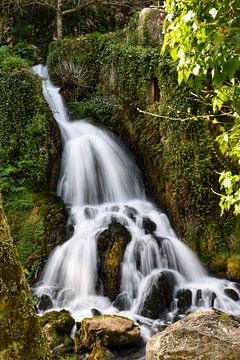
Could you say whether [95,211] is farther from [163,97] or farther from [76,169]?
[163,97]

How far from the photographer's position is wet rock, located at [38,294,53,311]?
22.1 ft

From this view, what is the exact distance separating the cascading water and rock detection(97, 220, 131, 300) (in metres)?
0.10

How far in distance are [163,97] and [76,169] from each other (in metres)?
2.90

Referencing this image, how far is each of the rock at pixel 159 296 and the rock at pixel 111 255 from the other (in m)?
0.65

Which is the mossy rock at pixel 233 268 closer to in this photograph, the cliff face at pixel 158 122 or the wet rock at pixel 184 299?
the cliff face at pixel 158 122

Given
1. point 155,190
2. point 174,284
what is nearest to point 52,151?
point 155,190

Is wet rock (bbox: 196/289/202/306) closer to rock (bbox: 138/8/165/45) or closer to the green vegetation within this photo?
the green vegetation

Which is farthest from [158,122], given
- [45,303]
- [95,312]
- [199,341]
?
[199,341]

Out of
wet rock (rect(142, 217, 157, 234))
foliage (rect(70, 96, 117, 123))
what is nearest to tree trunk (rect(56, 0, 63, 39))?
foliage (rect(70, 96, 117, 123))

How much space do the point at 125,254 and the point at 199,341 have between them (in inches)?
149

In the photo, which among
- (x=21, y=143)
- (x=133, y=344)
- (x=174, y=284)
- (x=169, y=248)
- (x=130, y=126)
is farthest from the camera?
(x=130, y=126)

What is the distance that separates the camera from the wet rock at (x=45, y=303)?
22.1 ft

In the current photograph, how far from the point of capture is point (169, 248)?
800cm

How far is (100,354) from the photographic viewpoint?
514 centimetres
